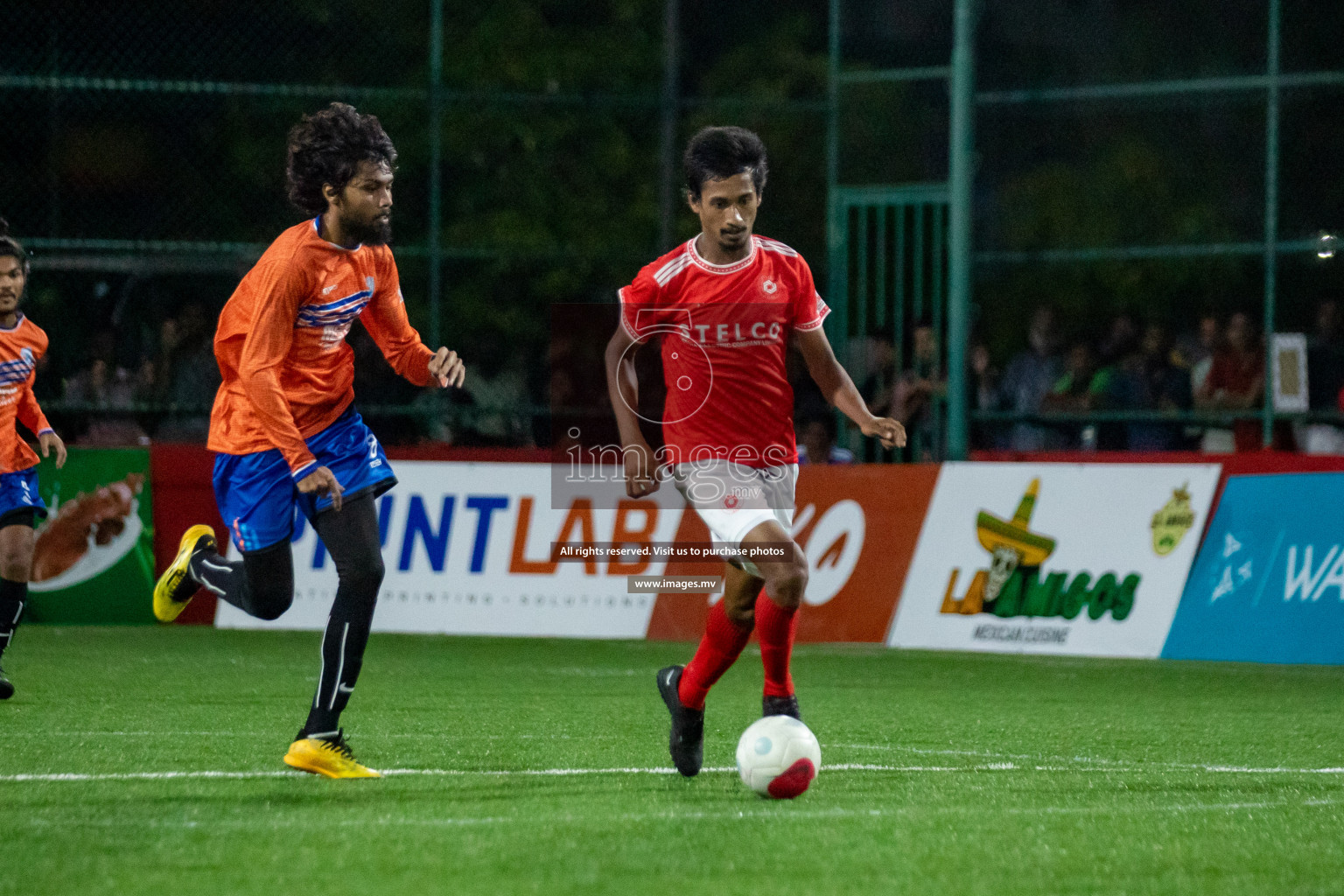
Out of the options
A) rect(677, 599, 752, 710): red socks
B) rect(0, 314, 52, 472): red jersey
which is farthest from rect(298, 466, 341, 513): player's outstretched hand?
rect(0, 314, 52, 472): red jersey

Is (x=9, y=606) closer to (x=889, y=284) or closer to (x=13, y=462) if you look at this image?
(x=13, y=462)

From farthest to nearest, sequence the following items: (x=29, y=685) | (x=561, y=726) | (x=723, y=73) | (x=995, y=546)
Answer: (x=723, y=73) < (x=995, y=546) < (x=29, y=685) < (x=561, y=726)

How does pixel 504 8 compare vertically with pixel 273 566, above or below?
above

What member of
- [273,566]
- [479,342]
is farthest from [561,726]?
[479,342]

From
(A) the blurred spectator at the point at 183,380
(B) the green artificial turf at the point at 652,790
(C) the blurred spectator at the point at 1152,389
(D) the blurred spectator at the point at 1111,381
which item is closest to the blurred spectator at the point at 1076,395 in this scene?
(D) the blurred spectator at the point at 1111,381

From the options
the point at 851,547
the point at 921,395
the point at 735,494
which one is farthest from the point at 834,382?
the point at 921,395

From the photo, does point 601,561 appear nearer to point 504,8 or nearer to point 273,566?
point 273,566

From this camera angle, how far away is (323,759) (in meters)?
6.59

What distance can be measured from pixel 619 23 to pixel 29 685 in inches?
544

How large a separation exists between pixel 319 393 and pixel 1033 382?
8892 millimetres

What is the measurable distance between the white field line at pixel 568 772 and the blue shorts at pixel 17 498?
3051 millimetres

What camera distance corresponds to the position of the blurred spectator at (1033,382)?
14602mm

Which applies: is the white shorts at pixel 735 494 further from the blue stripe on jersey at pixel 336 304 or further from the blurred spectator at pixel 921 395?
the blurred spectator at pixel 921 395

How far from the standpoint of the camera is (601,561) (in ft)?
43.8
